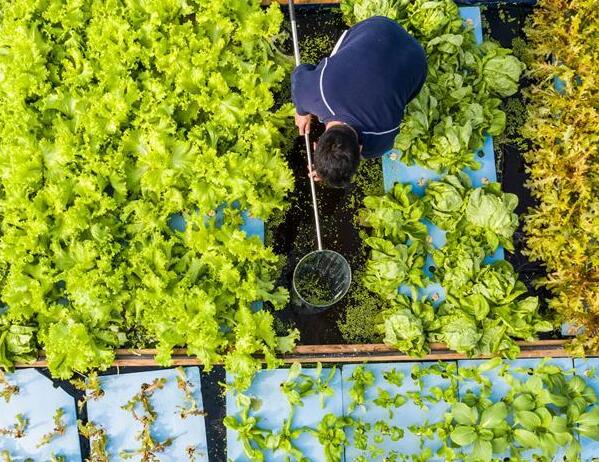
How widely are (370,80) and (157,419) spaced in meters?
2.74

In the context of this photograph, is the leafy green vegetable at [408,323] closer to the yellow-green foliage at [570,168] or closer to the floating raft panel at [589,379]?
the yellow-green foliage at [570,168]

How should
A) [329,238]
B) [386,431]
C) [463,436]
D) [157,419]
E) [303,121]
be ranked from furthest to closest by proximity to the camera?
[329,238] → [157,419] → [386,431] → [463,436] → [303,121]

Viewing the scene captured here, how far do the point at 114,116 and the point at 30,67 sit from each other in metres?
0.65

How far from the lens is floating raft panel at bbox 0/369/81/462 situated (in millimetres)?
4176

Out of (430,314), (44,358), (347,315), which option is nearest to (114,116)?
(44,358)

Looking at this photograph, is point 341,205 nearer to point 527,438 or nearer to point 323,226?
point 323,226

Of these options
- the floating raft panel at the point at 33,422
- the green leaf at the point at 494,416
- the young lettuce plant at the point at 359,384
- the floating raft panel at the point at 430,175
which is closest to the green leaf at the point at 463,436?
the green leaf at the point at 494,416

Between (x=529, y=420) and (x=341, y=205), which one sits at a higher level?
(x=341, y=205)

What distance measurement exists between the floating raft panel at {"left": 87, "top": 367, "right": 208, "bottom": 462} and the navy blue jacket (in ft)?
6.88

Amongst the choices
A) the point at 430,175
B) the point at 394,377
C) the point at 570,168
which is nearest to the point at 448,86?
the point at 430,175

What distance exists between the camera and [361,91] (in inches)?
132

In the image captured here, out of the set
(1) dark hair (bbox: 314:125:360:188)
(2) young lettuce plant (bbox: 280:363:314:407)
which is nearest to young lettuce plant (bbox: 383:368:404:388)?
(2) young lettuce plant (bbox: 280:363:314:407)

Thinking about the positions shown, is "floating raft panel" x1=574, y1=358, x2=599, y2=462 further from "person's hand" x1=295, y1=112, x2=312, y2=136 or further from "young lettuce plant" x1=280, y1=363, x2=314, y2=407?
"person's hand" x1=295, y1=112, x2=312, y2=136

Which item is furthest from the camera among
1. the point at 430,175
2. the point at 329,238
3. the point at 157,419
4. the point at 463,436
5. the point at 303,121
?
the point at 329,238
